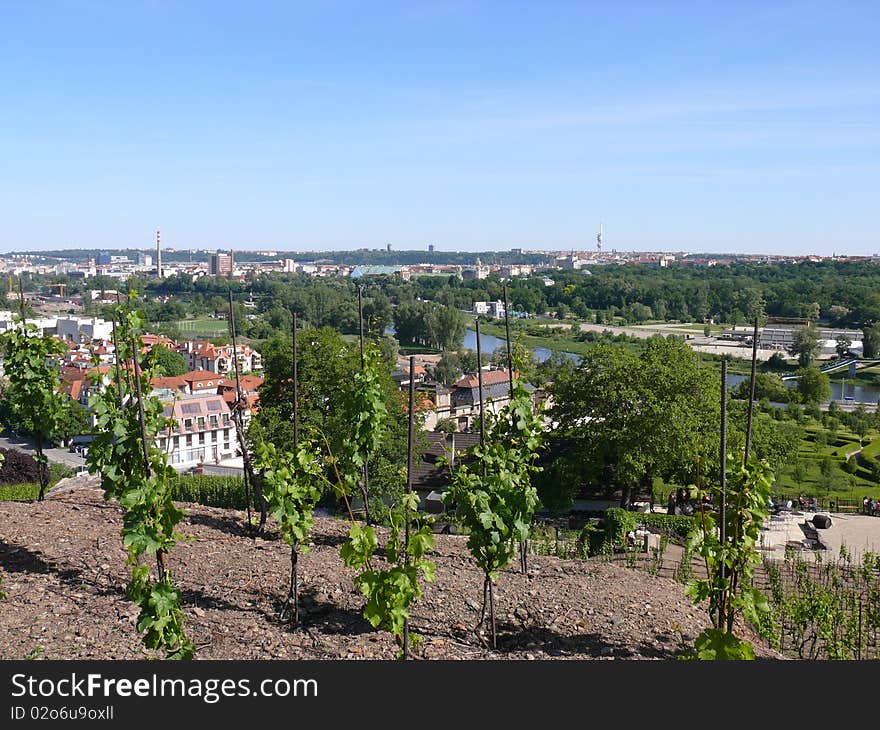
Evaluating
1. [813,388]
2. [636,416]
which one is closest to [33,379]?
[636,416]

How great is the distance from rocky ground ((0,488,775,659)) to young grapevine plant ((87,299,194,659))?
443mm

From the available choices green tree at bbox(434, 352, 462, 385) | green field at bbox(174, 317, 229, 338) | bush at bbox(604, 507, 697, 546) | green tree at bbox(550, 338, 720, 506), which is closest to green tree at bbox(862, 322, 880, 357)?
green tree at bbox(434, 352, 462, 385)

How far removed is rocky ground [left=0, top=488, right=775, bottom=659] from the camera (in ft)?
22.3

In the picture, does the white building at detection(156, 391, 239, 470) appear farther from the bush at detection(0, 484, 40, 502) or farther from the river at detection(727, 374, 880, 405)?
the river at detection(727, 374, 880, 405)

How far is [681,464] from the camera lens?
1805cm

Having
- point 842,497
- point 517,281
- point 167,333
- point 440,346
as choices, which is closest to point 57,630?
point 842,497

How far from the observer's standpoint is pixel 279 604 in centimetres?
777

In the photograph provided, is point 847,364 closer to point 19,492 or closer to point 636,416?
point 636,416

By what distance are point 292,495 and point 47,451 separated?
33892 mm

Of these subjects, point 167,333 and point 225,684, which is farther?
point 167,333

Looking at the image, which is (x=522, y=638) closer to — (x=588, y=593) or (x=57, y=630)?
(x=588, y=593)

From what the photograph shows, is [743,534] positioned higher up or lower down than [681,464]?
higher up

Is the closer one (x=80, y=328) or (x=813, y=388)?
(x=813, y=388)

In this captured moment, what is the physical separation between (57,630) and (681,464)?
46.0ft
